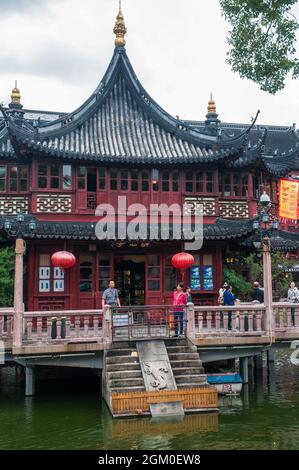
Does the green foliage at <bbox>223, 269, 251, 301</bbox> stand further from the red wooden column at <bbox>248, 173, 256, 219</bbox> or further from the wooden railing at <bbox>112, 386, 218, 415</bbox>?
the wooden railing at <bbox>112, 386, 218, 415</bbox>

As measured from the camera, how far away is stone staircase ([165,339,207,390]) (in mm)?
11359

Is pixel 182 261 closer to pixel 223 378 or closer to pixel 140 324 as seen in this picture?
pixel 140 324

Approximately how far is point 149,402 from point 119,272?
8975 millimetres

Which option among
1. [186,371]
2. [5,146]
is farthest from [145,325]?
[5,146]

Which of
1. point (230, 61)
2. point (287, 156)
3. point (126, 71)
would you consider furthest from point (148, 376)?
point (287, 156)

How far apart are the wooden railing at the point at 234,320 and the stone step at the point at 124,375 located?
7.12 ft

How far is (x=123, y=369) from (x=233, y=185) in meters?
10.6

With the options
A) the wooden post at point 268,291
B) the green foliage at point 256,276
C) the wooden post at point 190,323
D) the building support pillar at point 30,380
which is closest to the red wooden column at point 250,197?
the green foliage at point 256,276

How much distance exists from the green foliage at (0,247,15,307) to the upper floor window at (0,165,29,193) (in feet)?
7.77

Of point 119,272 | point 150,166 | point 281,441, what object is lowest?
point 281,441

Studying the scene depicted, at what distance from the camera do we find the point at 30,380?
42.0 ft

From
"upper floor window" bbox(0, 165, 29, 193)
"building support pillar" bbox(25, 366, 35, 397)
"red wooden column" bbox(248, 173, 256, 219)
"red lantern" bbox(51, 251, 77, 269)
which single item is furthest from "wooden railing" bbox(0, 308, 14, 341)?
"red wooden column" bbox(248, 173, 256, 219)
